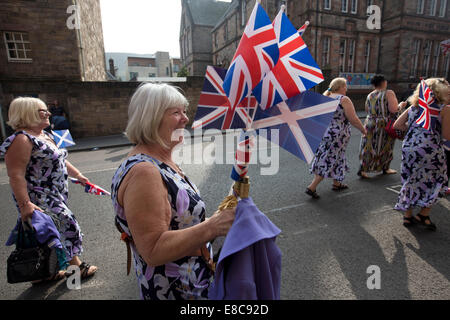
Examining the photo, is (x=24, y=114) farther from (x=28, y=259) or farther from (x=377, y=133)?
(x=377, y=133)

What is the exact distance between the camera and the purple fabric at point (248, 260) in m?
1.13

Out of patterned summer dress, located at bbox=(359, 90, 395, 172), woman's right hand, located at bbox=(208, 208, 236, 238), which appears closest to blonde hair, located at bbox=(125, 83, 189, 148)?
woman's right hand, located at bbox=(208, 208, 236, 238)

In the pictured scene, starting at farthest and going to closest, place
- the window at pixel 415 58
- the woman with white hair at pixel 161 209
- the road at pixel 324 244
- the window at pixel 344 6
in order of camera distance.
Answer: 1. the window at pixel 415 58
2. the window at pixel 344 6
3. the road at pixel 324 244
4. the woman with white hair at pixel 161 209

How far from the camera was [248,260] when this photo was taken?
1.14 metres

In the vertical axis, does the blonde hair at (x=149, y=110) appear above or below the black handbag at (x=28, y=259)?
above

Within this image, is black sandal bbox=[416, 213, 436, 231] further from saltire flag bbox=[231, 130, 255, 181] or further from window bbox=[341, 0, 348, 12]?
window bbox=[341, 0, 348, 12]

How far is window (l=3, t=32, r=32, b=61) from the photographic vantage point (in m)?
12.8

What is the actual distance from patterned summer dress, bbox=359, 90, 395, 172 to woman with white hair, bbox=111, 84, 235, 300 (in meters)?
5.14

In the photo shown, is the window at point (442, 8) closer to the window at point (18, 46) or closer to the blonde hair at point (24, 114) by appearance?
the window at point (18, 46)

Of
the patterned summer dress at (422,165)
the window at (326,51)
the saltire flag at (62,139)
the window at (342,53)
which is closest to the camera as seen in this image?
the saltire flag at (62,139)

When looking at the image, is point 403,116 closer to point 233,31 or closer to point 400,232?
point 400,232

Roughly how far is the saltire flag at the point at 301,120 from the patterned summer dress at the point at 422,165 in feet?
9.56

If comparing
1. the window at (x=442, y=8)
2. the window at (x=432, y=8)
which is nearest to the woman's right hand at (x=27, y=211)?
the window at (x=432, y=8)
